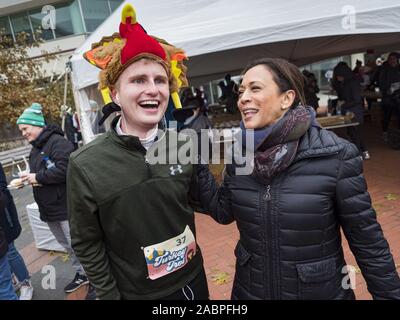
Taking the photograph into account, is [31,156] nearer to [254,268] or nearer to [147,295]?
[147,295]

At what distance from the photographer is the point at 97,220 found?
146cm

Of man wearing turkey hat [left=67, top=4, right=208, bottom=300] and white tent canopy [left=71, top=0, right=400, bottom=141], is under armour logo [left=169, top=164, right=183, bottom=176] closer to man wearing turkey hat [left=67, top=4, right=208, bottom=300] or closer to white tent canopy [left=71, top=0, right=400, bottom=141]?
man wearing turkey hat [left=67, top=4, right=208, bottom=300]

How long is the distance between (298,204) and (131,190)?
2.40ft

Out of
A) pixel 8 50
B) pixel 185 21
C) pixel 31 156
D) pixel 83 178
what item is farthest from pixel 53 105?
pixel 83 178

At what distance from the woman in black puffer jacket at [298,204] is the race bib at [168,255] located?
30 centimetres

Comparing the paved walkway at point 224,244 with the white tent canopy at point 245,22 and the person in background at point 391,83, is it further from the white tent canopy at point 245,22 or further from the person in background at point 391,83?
the white tent canopy at point 245,22

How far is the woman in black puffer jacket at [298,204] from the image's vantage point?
4.61 ft

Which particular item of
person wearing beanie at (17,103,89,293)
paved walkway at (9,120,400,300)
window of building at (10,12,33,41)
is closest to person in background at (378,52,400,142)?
paved walkway at (9,120,400,300)

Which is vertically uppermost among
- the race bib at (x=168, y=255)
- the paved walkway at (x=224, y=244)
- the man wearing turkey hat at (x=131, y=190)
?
the man wearing turkey hat at (x=131, y=190)

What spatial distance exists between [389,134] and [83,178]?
7084mm

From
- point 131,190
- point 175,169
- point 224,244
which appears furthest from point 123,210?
point 224,244

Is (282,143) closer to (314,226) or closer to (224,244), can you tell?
(314,226)

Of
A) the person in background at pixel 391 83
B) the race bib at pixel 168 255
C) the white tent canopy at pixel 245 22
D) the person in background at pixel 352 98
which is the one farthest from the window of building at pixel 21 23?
the race bib at pixel 168 255

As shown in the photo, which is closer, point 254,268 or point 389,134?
point 254,268
